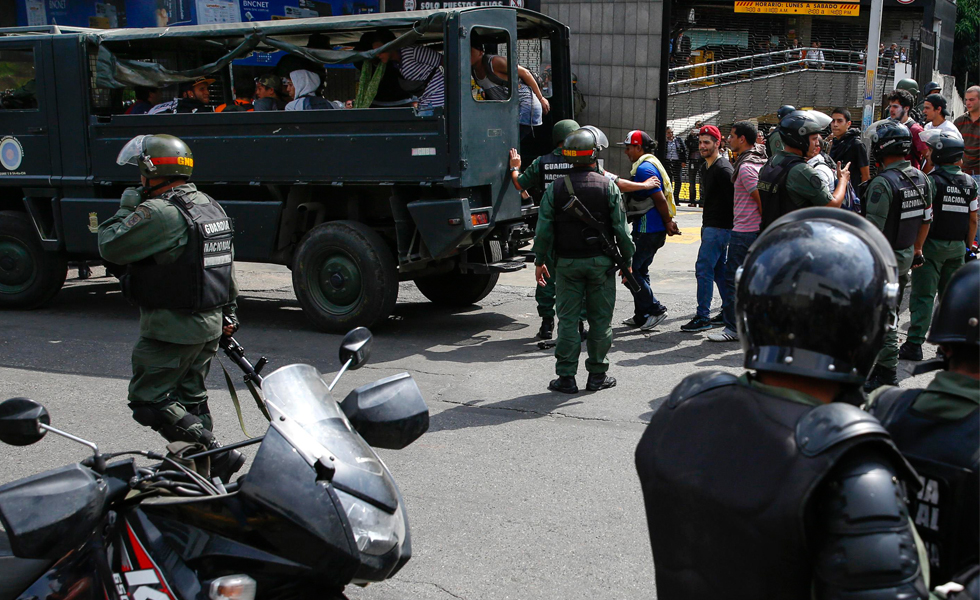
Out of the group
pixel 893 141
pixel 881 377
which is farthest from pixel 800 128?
pixel 881 377

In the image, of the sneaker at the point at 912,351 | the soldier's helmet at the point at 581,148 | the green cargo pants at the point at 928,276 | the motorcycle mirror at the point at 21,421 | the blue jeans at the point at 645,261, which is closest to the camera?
the motorcycle mirror at the point at 21,421

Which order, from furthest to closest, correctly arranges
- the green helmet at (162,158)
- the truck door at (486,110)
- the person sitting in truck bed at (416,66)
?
the person sitting in truck bed at (416,66) < the truck door at (486,110) < the green helmet at (162,158)

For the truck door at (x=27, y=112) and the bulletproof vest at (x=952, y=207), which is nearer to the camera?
the bulletproof vest at (x=952, y=207)

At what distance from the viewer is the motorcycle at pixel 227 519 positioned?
1980 millimetres

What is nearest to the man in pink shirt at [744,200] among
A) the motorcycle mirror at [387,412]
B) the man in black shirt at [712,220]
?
the man in black shirt at [712,220]

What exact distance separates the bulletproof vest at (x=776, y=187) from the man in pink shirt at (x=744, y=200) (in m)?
0.64

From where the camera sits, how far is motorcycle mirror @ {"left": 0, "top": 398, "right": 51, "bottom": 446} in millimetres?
Answer: 2268

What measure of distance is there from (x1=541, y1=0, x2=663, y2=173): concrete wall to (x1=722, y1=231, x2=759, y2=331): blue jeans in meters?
5.15

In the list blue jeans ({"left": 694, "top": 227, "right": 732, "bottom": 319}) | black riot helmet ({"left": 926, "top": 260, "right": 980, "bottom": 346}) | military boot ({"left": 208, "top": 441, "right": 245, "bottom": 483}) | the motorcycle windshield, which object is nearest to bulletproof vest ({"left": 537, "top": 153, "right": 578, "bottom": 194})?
blue jeans ({"left": 694, "top": 227, "right": 732, "bottom": 319})

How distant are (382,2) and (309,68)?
25.3ft

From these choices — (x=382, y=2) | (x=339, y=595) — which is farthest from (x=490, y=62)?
(x=382, y=2)

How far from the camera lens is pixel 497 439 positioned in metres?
5.32

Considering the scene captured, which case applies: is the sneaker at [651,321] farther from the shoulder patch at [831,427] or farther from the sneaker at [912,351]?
the shoulder patch at [831,427]

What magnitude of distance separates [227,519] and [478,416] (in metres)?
3.72
